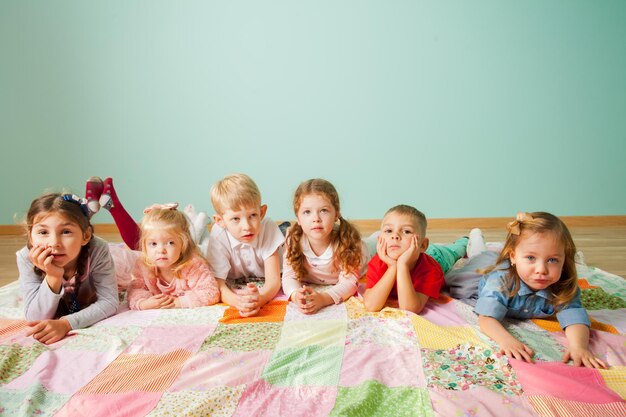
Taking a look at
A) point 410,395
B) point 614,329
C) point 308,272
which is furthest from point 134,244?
point 614,329

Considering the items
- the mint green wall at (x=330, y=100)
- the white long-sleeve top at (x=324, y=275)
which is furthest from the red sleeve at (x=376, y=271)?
the mint green wall at (x=330, y=100)

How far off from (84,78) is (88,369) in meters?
2.67

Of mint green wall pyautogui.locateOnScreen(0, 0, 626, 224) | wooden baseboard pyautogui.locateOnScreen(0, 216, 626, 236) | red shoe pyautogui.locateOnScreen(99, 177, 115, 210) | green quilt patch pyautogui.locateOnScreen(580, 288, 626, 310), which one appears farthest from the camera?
wooden baseboard pyautogui.locateOnScreen(0, 216, 626, 236)

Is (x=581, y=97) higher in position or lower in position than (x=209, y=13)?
lower

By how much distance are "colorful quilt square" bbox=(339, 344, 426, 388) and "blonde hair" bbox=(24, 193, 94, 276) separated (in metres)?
0.97

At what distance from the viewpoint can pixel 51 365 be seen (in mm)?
1337

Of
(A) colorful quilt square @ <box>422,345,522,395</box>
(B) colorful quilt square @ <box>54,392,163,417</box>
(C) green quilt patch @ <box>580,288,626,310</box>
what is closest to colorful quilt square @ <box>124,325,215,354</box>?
(B) colorful quilt square @ <box>54,392,163,417</box>

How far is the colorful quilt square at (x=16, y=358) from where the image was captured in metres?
1.29

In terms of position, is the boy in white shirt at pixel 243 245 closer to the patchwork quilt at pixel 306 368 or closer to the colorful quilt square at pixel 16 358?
the patchwork quilt at pixel 306 368

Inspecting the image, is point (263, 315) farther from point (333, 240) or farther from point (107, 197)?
point (107, 197)

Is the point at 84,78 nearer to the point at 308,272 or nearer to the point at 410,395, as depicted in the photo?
the point at 308,272

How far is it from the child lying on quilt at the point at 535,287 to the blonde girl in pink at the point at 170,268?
1.01 meters

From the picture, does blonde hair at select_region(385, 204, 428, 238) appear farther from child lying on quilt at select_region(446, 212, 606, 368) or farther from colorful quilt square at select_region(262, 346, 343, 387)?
colorful quilt square at select_region(262, 346, 343, 387)

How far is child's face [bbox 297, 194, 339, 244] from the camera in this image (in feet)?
5.88
